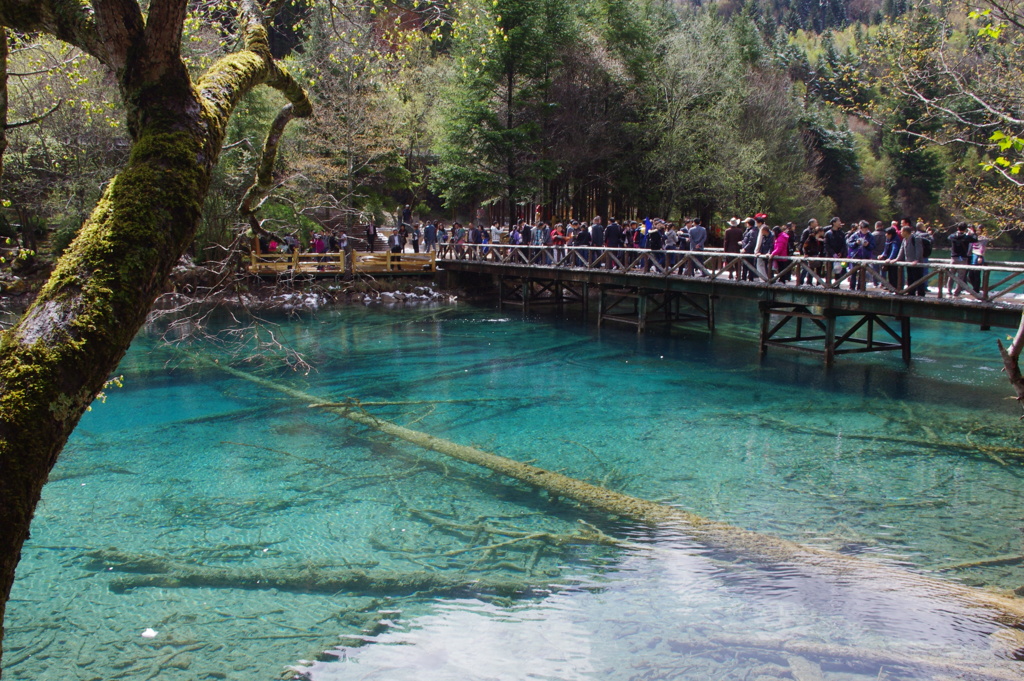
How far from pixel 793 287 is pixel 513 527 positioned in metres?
11.7

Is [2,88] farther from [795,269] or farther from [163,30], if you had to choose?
[795,269]

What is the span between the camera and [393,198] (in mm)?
45125

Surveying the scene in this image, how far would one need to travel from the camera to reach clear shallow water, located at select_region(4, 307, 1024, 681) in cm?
644

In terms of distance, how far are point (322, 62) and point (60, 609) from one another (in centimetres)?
3049

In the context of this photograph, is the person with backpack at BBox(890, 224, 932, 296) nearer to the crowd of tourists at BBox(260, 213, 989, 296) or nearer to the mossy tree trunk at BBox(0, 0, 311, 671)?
the crowd of tourists at BBox(260, 213, 989, 296)

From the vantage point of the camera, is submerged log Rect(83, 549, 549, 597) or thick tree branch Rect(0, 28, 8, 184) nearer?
thick tree branch Rect(0, 28, 8, 184)

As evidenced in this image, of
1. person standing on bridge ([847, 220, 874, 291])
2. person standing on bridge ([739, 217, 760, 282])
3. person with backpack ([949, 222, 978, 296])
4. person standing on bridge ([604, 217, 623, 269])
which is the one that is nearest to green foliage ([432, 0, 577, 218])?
person standing on bridge ([604, 217, 623, 269])

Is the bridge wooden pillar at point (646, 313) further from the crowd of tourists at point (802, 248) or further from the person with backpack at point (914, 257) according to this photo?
the person with backpack at point (914, 257)

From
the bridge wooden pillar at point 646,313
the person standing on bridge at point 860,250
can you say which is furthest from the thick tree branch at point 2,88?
the bridge wooden pillar at point 646,313

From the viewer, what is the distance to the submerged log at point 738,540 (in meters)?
7.23

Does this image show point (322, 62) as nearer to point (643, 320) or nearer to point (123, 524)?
point (643, 320)

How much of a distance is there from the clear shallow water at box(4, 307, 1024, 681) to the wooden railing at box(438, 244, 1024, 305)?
222 centimetres

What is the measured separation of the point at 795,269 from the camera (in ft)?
62.1

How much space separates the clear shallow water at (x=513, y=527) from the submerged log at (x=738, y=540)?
0.65ft
